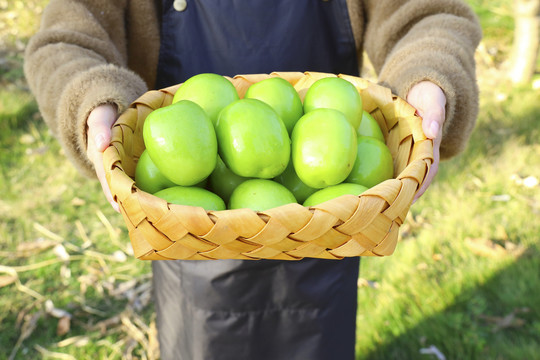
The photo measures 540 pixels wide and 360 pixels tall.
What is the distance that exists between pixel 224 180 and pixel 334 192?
1.00 ft

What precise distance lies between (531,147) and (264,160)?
2.49 meters

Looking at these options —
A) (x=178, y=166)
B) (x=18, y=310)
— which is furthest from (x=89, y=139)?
(x=18, y=310)

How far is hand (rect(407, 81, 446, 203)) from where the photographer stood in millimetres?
1153

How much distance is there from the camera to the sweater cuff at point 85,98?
49.4 inches

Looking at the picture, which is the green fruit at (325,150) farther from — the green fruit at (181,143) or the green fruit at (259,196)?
the green fruit at (181,143)

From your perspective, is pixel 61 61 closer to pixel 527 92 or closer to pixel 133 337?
pixel 133 337

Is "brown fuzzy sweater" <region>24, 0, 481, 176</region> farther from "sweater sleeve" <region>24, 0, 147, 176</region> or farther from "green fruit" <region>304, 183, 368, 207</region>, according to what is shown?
"green fruit" <region>304, 183, 368, 207</region>

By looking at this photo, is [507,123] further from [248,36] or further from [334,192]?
[334,192]

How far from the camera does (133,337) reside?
2.24 meters

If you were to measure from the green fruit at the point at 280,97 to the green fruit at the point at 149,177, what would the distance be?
0.33 metres

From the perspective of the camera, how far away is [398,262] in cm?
236

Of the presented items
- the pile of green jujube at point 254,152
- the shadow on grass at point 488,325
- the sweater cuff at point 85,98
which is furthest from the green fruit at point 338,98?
the shadow on grass at point 488,325

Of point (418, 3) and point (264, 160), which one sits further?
point (418, 3)

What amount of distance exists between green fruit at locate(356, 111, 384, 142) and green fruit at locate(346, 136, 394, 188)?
4.8 inches
